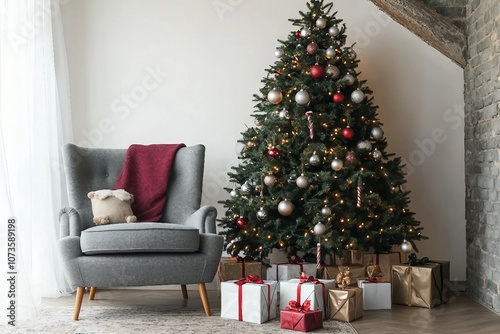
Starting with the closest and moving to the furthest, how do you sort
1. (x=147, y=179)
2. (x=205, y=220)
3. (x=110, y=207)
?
(x=205, y=220) < (x=110, y=207) < (x=147, y=179)

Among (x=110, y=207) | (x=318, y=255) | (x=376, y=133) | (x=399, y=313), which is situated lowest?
(x=399, y=313)

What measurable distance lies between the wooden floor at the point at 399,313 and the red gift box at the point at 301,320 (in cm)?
24

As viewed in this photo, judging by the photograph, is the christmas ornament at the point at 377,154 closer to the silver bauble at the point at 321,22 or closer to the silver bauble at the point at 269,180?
the silver bauble at the point at 269,180

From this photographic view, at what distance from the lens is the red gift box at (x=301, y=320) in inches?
139

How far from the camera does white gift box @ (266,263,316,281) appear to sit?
14.5 ft

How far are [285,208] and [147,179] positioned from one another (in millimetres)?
1009

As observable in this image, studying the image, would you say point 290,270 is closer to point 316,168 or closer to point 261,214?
point 261,214

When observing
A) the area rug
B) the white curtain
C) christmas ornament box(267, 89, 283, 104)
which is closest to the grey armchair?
the area rug

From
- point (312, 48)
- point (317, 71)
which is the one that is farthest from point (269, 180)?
point (312, 48)

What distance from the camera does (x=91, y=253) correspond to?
12.4ft

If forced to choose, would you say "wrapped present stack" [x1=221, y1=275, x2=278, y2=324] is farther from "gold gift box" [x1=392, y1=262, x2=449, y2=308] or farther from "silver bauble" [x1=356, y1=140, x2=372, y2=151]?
"silver bauble" [x1=356, y1=140, x2=372, y2=151]

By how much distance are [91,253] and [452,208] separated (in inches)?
112

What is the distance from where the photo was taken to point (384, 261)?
4.51 m

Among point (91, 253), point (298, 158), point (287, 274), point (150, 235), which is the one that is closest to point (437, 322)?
point (287, 274)
